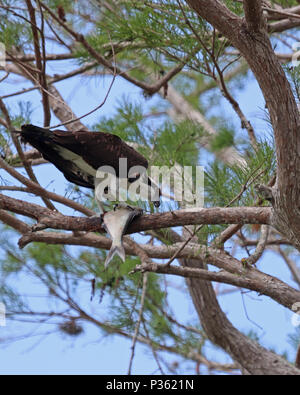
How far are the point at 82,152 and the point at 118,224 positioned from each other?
312 mm

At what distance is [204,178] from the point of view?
2.39 meters

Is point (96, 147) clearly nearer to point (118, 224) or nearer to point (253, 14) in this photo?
point (118, 224)

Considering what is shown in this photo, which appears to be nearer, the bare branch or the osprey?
the bare branch

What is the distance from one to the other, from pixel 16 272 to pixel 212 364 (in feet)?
4.06

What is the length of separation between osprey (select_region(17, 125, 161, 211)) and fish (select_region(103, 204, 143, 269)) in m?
0.22

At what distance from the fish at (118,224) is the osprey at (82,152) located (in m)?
0.22

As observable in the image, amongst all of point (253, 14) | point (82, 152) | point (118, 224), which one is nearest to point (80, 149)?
point (82, 152)

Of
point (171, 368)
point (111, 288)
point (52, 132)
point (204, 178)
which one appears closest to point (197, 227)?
point (204, 178)

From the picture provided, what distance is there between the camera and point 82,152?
82.4 inches

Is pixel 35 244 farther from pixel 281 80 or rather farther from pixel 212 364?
pixel 281 80

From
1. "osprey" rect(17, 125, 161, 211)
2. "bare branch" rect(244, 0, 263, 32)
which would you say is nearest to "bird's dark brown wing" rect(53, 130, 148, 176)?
"osprey" rect(17, 125, 161, 211)

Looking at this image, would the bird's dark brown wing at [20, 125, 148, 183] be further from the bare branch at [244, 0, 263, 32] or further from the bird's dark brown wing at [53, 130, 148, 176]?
the bare branch at [244, 0, 263, 32]

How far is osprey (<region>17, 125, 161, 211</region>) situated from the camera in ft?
6.54

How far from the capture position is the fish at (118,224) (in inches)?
75.0
